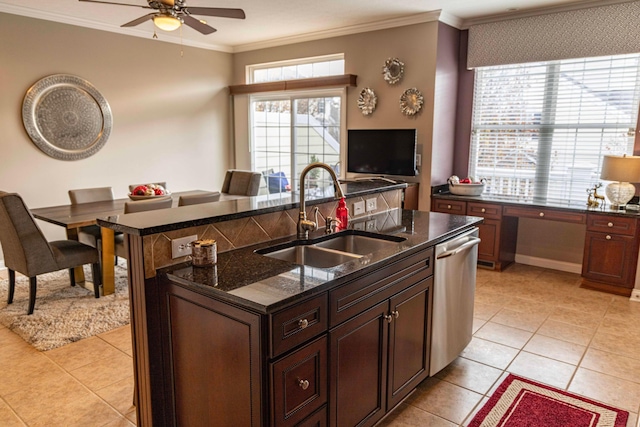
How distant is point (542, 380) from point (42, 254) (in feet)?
12.3

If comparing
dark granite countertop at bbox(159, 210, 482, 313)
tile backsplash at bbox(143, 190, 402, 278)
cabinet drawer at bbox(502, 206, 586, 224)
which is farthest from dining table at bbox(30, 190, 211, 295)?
cabinet drawer at bbox(502, 206, 586, 224)

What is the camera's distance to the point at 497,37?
500cm

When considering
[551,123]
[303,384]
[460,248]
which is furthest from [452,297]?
[551,123]

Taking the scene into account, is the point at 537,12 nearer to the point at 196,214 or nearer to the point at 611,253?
the point at 611,253

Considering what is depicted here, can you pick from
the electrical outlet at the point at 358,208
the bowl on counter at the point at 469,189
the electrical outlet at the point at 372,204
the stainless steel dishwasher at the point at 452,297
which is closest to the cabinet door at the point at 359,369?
the stainless steel dishwasher at the point at 452,297

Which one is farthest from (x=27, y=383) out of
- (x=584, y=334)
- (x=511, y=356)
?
(x=584, y=334)

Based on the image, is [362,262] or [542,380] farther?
[542,380]

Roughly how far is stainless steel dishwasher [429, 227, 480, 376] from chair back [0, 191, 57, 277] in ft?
10.1

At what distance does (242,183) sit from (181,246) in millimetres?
3809

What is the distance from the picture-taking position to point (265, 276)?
1771mm

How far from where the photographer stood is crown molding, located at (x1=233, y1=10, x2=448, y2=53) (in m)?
4.95

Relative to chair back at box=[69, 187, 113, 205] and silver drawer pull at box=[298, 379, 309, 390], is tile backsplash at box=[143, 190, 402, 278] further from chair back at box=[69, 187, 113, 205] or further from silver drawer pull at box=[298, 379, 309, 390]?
chair back at box=[69, 187, 113, 205]

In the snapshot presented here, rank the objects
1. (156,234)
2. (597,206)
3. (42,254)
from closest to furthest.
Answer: (156,234) → (42,254) → (597,206)

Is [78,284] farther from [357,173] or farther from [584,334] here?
[584,334]
